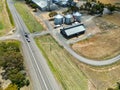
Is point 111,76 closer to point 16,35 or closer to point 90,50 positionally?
point 90,50

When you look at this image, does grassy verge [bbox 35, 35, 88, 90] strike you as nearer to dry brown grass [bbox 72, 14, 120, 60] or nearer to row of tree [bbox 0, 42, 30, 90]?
dry brown grass [bbox 72, 14, 120, 60]

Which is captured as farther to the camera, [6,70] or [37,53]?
[37,53]

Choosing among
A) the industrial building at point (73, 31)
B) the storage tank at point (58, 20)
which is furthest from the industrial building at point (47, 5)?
the industrial building at point (73, 31)

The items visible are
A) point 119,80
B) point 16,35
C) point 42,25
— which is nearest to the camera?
point 119,80

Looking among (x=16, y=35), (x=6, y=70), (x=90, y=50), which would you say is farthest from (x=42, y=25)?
(x=6, y=70)

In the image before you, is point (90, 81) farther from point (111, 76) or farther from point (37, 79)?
point (37, 79)

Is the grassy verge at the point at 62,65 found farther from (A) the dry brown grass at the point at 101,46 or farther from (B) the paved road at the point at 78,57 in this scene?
(A) the dry brown grass at the point at 101,46

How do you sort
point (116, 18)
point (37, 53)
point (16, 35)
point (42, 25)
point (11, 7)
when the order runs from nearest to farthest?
point (37, 53), point (16, 35), point (42, 25), point (116, 18), point (11, 7)

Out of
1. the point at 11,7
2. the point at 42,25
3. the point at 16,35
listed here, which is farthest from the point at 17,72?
the point at 11,7
